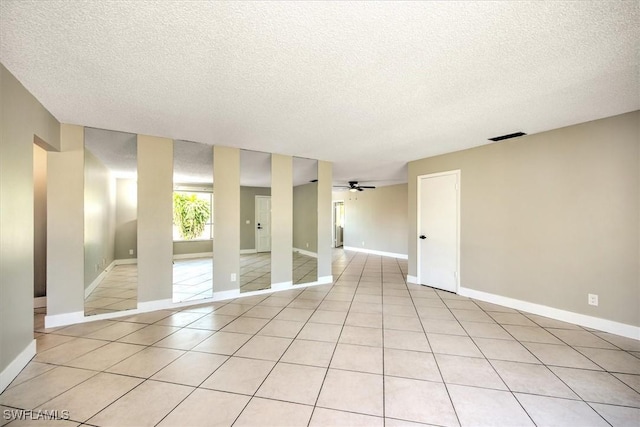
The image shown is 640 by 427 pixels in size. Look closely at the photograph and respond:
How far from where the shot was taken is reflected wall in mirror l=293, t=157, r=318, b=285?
16.6 feet

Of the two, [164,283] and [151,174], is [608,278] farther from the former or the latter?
[151,174]

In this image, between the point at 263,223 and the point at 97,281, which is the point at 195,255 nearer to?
the point at 97,281

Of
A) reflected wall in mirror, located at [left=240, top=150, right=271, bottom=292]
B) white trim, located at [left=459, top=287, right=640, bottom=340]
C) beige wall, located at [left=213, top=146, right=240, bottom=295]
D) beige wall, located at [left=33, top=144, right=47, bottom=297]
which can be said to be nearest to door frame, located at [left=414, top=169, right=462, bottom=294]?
white trim, located at [left=459, top=287, right=640, bottom=340]

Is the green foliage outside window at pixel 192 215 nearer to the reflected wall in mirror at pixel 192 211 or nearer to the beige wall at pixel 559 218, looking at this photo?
the reflected wall in mirror at pixel 192 211

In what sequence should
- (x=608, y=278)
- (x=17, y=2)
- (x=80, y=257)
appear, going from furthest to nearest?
1. (x=80, y=257)
2. (x=608, y=278)
3. (x=17, y=2)

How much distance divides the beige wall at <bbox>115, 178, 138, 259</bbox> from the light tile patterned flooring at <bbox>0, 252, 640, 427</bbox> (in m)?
1.42

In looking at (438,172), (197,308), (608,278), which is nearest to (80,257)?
(197,308)

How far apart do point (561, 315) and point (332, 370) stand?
10.2 ft

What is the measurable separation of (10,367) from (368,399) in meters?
2.78

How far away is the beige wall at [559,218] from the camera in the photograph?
2795 mm

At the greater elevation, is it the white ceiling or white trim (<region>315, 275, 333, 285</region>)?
the white ceiling

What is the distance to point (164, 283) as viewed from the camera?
3.67m

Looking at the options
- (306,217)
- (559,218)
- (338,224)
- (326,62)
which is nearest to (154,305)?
(306,217)

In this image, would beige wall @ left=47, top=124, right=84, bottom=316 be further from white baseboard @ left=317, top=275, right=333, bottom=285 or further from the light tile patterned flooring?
white baseboard @ left=317, top=275, right=333, bottom=285
